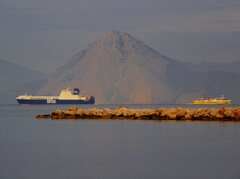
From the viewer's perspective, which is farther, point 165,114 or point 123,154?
point 165,114

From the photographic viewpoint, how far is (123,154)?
27.1 metres

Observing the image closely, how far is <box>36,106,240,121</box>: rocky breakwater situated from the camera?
51000mm

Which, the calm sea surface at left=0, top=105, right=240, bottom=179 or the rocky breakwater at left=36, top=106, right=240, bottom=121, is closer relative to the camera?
the calm sea surface at left=0, top=105, right=240, bottom=179

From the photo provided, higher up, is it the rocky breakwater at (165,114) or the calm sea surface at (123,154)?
the rocky breakwater at (165,114)

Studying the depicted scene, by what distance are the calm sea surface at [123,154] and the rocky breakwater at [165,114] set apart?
9.55 meters

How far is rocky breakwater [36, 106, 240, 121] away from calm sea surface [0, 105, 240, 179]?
9548mm

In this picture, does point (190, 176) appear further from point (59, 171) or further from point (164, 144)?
point (164, 144)

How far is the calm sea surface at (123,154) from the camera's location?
21891 millimetres

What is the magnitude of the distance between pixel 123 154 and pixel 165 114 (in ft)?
87.1

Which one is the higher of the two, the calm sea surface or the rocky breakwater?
the rocky breakwater

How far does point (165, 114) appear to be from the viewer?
5338 cm

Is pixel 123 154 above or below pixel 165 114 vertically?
below

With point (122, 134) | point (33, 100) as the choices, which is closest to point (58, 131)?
point (122, 134)

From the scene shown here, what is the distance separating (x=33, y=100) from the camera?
140m
